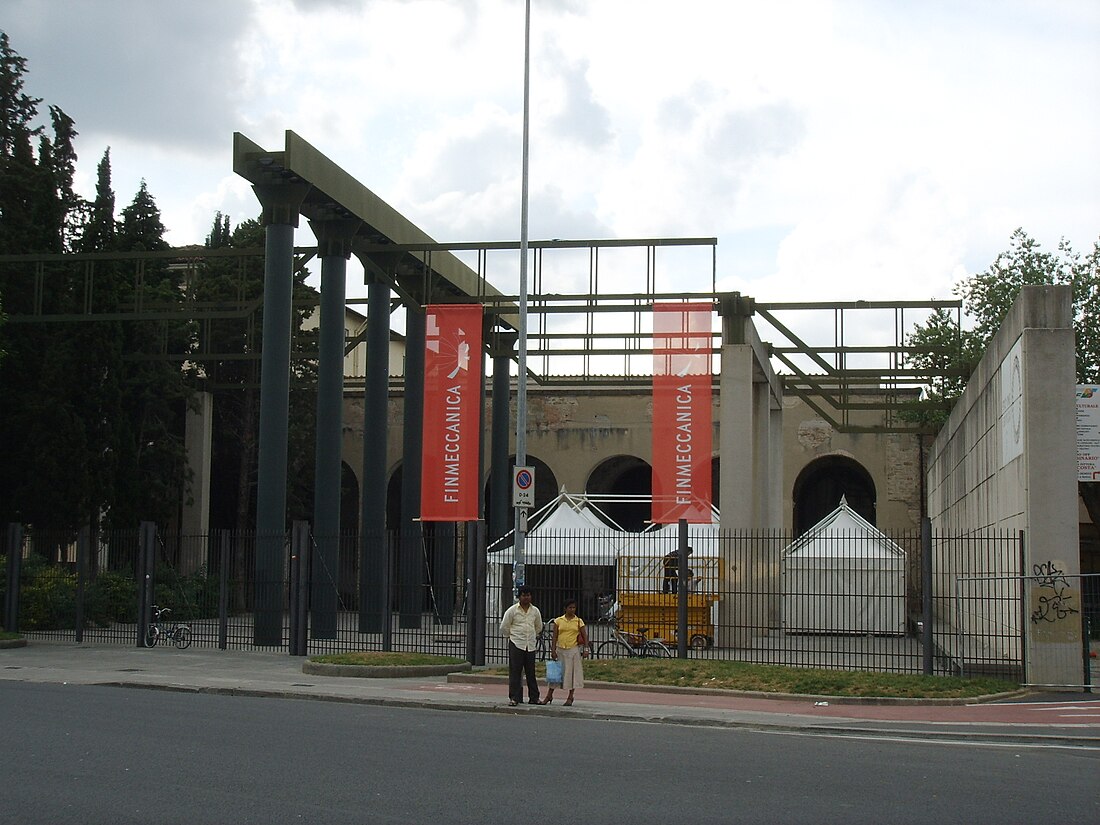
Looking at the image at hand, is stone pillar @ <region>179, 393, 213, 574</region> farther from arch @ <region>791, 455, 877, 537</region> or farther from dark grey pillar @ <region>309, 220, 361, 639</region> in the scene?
arch @ <region>791, 455, 877, 537</region>

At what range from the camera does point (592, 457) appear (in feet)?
165

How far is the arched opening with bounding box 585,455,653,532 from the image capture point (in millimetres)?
52969

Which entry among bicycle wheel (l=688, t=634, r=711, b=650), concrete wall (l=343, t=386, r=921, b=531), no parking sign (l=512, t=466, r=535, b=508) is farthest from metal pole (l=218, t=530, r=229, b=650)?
concrete wall (l=343, t=386, r=921, b=531)

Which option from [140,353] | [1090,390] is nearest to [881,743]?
[1090,390]

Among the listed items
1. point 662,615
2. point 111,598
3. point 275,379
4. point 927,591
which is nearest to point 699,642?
point 662,615

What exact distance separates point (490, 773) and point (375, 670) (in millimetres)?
11556

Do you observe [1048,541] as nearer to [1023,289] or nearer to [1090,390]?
[1023,289]

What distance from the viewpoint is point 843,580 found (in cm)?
3089

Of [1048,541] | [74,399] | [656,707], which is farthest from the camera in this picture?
[74,399]

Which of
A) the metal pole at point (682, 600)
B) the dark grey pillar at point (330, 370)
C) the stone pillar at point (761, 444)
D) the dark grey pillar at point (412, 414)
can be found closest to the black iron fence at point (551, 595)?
the metal pole at point (682, 600)

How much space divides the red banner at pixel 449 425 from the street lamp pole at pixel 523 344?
4624 millimetres

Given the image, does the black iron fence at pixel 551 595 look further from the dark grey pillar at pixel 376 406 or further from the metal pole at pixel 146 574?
the dark grey pillar at pixel 376 406

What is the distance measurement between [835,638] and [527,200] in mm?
10444

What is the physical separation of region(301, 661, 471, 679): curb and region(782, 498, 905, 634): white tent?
636cm
